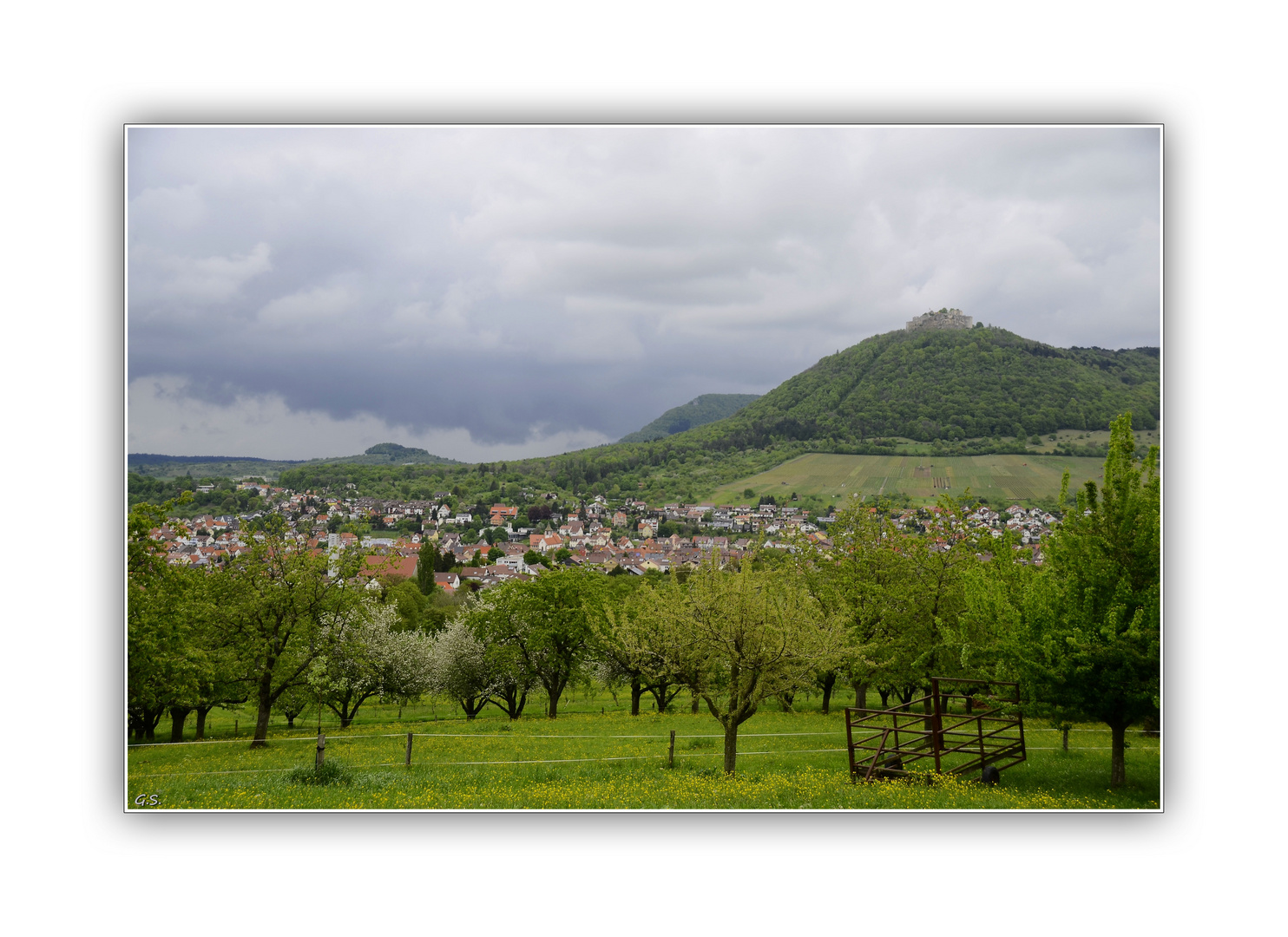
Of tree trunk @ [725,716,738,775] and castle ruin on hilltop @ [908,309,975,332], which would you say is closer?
tree trunk @ [725,716,738,775]

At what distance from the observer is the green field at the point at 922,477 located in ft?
48.5

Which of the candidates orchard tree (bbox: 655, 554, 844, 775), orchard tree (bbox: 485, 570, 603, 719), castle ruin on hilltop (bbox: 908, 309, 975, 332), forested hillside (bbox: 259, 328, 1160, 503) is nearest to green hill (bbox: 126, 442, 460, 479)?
forested hillside (bbox: 259, 328, 1160, 503)

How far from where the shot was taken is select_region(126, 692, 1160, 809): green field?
27.9 feet

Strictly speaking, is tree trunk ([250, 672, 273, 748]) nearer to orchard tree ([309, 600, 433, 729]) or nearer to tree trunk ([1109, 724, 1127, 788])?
orchard tree ([309, 600, 433, 729])

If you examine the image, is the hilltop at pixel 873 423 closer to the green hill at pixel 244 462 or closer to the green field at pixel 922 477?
the green hill at pixel 244 462

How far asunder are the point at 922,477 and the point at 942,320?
23.5 ft

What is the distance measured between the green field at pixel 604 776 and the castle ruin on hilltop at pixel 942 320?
36.1 feet

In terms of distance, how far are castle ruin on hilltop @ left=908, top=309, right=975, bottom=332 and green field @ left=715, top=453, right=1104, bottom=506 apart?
180 inches

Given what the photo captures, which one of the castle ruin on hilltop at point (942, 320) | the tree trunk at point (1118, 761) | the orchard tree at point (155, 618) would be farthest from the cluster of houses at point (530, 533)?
the castle ruin on hilltop at point (942, 320)

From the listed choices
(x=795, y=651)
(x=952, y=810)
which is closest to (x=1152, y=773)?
(x=952, y=810)

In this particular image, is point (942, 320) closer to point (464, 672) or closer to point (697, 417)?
point (697, 417)

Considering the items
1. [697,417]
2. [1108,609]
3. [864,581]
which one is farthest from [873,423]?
[1108,609]
